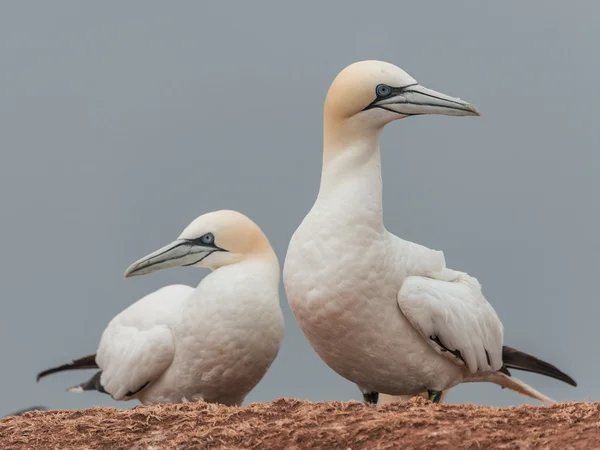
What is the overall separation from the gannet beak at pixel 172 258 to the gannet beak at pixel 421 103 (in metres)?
2.26

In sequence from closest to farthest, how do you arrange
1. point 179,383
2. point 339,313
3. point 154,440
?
point 154,440 < point 339,313 < point 179,383

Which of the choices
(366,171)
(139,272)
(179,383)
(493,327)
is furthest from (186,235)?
(493,327)

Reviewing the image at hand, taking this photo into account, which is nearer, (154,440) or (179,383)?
(154,440)

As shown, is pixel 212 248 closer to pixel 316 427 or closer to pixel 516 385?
pixel 516 385

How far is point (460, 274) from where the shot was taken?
8711 mm

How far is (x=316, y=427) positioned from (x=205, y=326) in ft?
7.96

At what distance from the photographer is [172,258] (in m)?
9.57

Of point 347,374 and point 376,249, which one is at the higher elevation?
point 376,249

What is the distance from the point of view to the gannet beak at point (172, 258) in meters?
9.55

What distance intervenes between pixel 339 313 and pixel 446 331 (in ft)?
2.78

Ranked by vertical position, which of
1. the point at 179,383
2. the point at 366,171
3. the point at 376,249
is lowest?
the point at 179,383

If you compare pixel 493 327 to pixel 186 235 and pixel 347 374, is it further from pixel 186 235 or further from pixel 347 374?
pixel 186 235

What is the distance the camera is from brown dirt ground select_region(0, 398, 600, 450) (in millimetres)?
6246

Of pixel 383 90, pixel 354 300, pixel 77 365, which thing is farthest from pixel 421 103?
pixel 77 365
